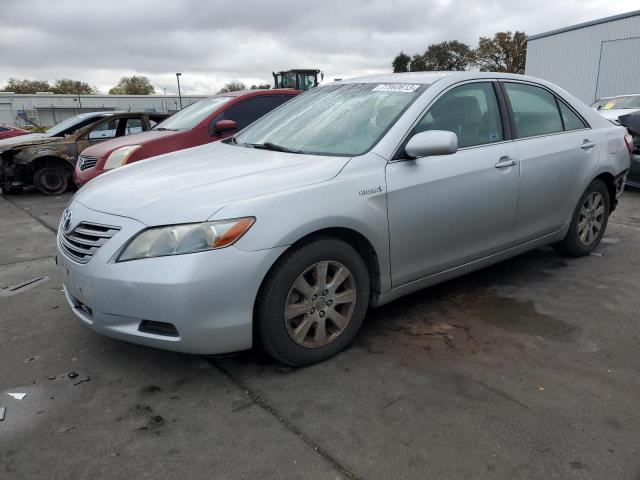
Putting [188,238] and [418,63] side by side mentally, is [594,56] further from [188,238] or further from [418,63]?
[418,63]

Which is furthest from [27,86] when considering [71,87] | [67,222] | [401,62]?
[67,222]

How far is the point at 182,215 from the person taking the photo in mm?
2475

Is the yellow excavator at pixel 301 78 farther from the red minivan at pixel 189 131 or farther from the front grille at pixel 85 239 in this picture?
the front grille at pixel 85 239

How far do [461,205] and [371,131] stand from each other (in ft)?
2.48

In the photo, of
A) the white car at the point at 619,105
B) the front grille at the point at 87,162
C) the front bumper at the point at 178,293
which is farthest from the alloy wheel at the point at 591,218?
the white car at the point at 619,105

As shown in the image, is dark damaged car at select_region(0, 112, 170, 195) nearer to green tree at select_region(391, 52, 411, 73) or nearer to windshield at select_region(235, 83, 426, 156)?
windshield at select_region(235, 83, 426, 156)

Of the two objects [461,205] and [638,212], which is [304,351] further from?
[638,212]

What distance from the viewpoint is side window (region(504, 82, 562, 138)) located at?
383 cm

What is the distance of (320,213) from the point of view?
105 inches

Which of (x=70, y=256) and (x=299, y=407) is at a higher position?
(x=70, y=256)

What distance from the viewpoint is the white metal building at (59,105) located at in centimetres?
5150

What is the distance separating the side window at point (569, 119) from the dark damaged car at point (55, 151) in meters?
7.20

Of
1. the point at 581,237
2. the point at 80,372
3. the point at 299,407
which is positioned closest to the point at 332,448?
the point at 299,407

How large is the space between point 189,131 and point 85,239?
4202 mm
